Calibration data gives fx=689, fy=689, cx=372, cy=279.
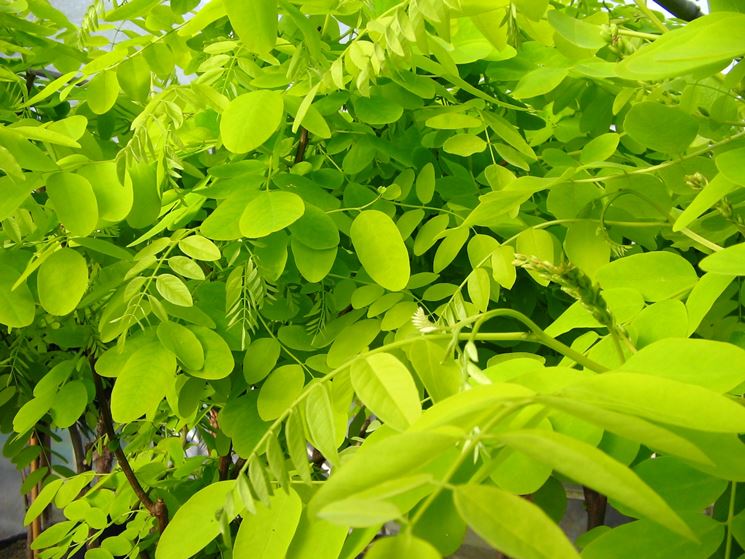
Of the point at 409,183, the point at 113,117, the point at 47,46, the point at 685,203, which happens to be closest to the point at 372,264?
the point at 409,183

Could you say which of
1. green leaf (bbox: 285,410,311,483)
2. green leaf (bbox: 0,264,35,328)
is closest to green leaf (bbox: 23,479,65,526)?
green leaf (bbox: 0,264,35,328)

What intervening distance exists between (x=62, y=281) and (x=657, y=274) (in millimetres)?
359

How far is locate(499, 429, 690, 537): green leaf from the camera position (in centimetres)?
15

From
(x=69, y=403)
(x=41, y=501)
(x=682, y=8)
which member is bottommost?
(x=41, y=501)

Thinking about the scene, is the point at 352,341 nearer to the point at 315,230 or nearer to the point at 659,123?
→ the point at 315,230

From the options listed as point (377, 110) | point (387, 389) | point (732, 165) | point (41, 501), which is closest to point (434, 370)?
point (387, 389)

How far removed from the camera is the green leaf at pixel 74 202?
0.43m

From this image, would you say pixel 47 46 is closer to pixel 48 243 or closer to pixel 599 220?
pixel 48 243

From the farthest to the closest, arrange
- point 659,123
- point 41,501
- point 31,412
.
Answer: point 41,501 < point 31,412 < point 659,123

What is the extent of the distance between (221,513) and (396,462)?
84mm

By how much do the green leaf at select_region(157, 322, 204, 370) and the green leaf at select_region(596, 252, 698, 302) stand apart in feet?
Answer: 0.81

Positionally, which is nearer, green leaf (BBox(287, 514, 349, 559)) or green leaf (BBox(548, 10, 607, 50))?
A: green leaf (BBox(287, 514, 349, 559))

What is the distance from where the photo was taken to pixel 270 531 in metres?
0.27

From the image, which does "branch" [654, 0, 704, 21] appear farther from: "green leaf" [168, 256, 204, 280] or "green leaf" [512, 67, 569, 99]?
"green leaf" [168, 256, 204, 280]
